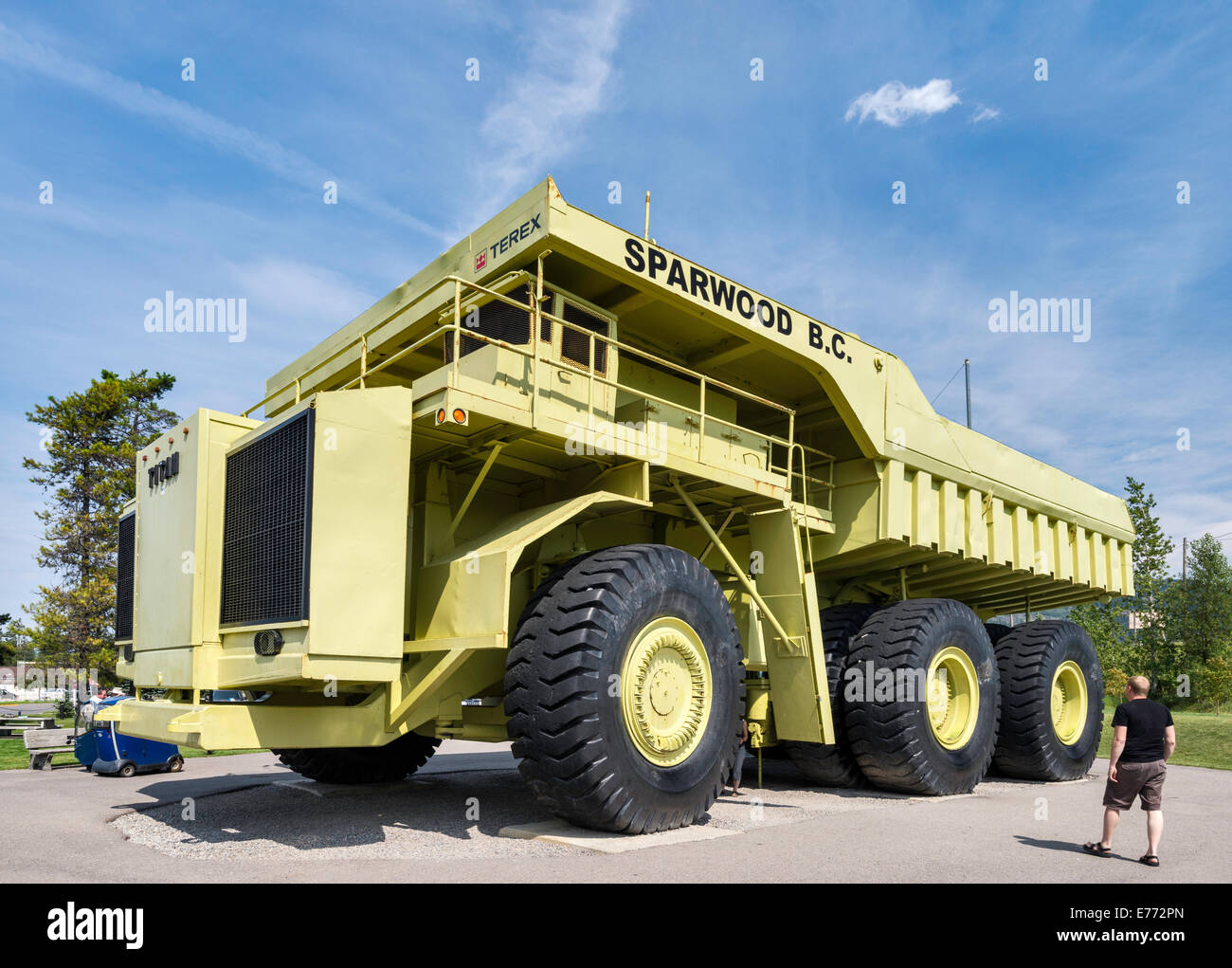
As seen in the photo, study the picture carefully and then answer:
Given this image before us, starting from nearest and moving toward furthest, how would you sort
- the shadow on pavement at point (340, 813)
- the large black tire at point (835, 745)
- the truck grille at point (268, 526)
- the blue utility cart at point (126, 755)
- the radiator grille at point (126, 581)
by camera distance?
the truck grille at point (268, 526)
the shadow on pavement at point (340, 813)
the radiator grille at point (126, 581)
the large black tire at point (835, 745)
the blue utility cart at point (126, 755)

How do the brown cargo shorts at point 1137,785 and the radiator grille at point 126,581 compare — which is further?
the radiator grille at point 126,581

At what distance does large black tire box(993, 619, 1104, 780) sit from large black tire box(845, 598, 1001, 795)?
1.52m

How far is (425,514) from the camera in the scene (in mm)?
8289

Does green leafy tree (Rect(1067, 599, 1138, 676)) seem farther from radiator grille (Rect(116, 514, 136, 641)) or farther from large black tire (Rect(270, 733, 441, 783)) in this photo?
radiator grille (Rect(116, 514, 136, 641))

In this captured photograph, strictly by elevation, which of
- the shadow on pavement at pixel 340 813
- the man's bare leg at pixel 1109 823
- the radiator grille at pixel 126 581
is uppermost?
the radiator grille at pixel 126 581

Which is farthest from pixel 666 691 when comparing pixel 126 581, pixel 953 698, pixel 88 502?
pixel 88 502

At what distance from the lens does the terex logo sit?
7.63m

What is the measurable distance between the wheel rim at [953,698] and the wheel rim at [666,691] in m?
4.10

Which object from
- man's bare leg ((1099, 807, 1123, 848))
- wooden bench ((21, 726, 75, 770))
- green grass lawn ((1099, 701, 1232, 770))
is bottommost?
green grass lawn ((1099, 701, 1232, 770))

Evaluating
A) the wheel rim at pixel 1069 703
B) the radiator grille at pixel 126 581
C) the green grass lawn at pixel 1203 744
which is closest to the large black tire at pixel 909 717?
the wheel rim at pixel 1069 703

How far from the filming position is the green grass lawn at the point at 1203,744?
1753 cm

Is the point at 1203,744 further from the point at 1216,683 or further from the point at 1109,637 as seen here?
the point at 1216,683

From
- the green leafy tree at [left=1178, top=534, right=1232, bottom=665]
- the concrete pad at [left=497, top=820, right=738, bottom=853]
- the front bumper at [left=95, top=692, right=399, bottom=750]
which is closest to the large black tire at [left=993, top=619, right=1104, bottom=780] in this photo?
the concrete pad at [left=497, top=820, right=738, bottom=853]

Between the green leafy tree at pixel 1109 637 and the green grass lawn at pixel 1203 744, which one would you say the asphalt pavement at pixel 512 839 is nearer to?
the green grass lawn at pixel 1203 744
